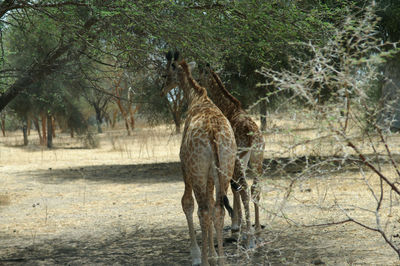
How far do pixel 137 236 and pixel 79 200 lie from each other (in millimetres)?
4141

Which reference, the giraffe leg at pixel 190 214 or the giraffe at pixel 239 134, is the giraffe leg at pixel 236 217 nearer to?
the giraffe at pixel 239 134

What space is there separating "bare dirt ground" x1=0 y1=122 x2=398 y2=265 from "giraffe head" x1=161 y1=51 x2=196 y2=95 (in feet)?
5.92

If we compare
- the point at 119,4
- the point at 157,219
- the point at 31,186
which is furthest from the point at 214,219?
the point at 31,186

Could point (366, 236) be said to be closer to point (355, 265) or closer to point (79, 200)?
point (355, 265)

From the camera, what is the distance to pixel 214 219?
5.20 metres

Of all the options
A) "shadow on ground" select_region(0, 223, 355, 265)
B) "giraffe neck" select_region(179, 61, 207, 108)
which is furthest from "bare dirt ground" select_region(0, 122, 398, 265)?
"giraffe neck" select_region(179, 61, 207, 108)

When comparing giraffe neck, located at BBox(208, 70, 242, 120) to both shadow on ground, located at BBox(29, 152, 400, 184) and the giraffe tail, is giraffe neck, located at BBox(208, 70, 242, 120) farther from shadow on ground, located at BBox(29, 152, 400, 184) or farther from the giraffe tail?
shadow on ground, located at BBox(29, 152, 400, 184)

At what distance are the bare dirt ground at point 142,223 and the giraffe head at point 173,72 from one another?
5.92ft

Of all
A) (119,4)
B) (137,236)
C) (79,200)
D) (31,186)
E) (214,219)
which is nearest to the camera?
(214,219)

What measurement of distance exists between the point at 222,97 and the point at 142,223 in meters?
2.82

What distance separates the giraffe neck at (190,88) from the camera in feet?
20.9

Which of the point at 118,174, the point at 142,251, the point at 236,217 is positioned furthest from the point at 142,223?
the point at 118,174

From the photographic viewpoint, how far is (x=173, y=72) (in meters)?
7.11

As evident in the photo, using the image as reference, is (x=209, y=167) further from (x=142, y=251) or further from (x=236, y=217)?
(x=236, y=217)
